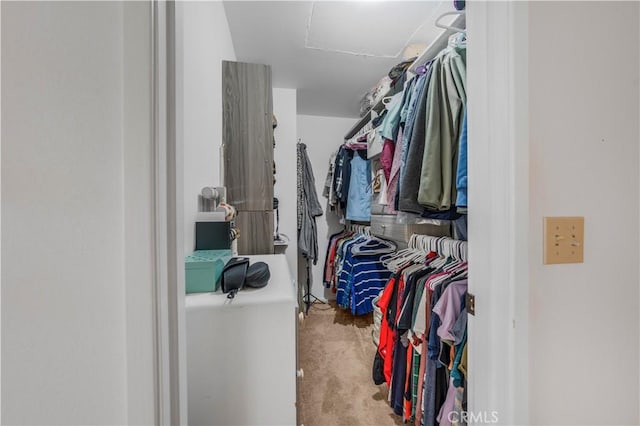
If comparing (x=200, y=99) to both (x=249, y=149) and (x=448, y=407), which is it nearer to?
(x=249, y=149)

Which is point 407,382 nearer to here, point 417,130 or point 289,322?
point 289,322

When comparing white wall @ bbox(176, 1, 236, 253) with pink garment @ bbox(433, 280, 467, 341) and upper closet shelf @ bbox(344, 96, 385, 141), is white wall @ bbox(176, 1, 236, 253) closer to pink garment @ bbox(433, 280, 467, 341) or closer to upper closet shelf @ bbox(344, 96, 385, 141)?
pink garment @ bbox(433, 280, 467, 341)

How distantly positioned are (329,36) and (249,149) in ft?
3.15

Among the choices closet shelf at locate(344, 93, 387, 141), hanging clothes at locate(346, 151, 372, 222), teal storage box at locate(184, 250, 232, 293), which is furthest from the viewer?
hanging clothes at locate(346, 151, 372, 222)

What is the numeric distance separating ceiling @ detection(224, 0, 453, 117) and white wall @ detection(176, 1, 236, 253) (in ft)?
0.86

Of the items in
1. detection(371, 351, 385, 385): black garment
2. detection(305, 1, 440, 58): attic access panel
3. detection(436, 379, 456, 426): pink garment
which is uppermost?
detection(305, 1, 440, 58): attic access panel

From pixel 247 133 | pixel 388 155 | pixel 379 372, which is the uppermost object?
pixel 247 133

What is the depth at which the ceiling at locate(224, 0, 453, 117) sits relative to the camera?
1.45 m

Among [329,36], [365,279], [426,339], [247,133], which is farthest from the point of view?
[365,279]
